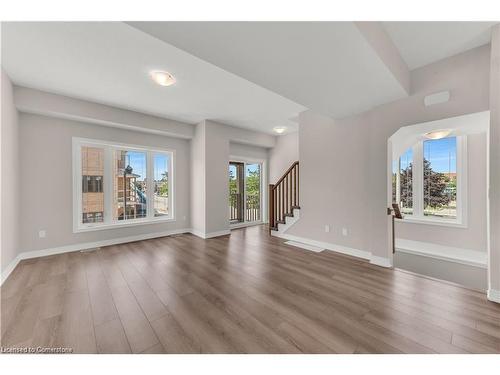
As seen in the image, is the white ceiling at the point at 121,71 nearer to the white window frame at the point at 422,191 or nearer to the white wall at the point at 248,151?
the white wall at the point at 248,151

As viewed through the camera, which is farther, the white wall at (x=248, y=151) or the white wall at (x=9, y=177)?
the white wall at (x=248, y=151)

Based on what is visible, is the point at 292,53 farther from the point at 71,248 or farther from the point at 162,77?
the point at 71,248

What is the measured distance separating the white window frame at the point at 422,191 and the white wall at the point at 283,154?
2.81 meters

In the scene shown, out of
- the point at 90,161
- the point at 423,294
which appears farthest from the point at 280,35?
the point at 90,161

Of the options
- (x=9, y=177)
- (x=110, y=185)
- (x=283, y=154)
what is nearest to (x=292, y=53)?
(x=9, y=177)

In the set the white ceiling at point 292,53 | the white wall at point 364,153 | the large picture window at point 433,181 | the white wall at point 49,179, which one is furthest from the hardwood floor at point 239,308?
the white ceiling at point 292,53

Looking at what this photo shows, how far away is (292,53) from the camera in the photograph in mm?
1842

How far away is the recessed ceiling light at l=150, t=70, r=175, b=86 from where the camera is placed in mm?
2754

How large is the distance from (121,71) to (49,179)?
2554 mm

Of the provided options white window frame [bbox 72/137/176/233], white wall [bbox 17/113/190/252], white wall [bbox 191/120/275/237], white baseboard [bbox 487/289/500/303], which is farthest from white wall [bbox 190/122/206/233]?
white baseboard [bbox 487/289/500/303]

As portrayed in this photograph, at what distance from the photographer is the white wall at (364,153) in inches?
95.0

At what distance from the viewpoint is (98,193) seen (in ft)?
13.9
